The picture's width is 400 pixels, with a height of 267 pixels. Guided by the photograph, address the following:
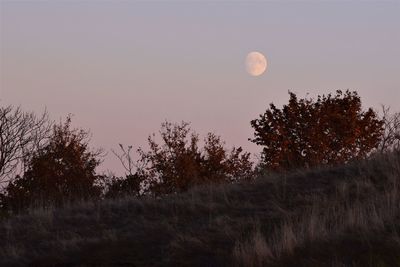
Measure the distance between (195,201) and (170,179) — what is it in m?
41.4

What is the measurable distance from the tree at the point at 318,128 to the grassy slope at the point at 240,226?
31.3 m

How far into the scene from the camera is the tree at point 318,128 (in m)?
50.7

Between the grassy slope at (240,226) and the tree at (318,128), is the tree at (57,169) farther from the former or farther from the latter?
the grassy slope at (240,226)

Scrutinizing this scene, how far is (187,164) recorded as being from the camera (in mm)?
60000

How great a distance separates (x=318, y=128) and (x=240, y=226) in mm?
39842

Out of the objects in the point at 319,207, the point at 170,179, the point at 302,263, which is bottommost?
the point at 302,263

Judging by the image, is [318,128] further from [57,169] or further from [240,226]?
[240,226]

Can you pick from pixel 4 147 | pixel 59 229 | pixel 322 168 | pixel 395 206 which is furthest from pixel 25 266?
pixel 4 147

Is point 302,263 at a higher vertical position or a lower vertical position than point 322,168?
lower

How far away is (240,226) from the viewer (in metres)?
14.1

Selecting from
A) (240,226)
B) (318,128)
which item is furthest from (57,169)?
(240,226)

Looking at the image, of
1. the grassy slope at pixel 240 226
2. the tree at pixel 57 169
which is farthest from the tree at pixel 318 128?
the grassy slope at pixel 240 226

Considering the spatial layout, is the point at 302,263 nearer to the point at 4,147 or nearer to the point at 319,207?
the point at 319,207

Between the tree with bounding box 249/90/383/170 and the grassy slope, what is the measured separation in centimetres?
3134
